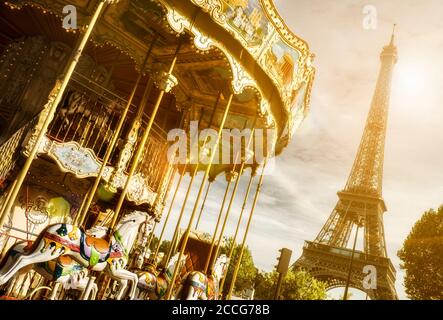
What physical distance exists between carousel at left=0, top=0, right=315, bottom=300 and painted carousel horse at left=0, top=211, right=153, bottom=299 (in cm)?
2

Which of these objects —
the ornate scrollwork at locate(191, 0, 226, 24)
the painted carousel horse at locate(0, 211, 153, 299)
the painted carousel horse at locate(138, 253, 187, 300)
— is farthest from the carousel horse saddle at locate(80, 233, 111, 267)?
the ornate scrollwork at locate(191, 0, 226, 24)

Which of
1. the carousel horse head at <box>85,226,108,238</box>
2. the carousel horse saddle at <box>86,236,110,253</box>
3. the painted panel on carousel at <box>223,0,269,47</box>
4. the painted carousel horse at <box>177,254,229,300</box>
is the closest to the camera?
the carousel horse saddle at <box>86,236,110,253</box>

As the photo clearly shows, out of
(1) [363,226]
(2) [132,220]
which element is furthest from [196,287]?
(1) [363,226]

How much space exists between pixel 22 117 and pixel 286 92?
688 cm

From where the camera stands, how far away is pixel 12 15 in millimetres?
8195

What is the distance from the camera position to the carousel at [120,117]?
18.0 ft

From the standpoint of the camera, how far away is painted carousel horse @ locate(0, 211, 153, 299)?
4535 mm

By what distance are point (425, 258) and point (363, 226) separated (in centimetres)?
1722

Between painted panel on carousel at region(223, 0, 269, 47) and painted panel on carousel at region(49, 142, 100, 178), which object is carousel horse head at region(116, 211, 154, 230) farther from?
painted panel on carousel at region(223, 0, 269, 47)

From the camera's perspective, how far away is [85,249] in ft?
16.5

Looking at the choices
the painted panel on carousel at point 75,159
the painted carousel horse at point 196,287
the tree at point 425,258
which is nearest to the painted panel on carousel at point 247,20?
the painted panel on carousel at point 75,159

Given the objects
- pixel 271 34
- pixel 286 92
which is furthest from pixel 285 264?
pixel 271 34
